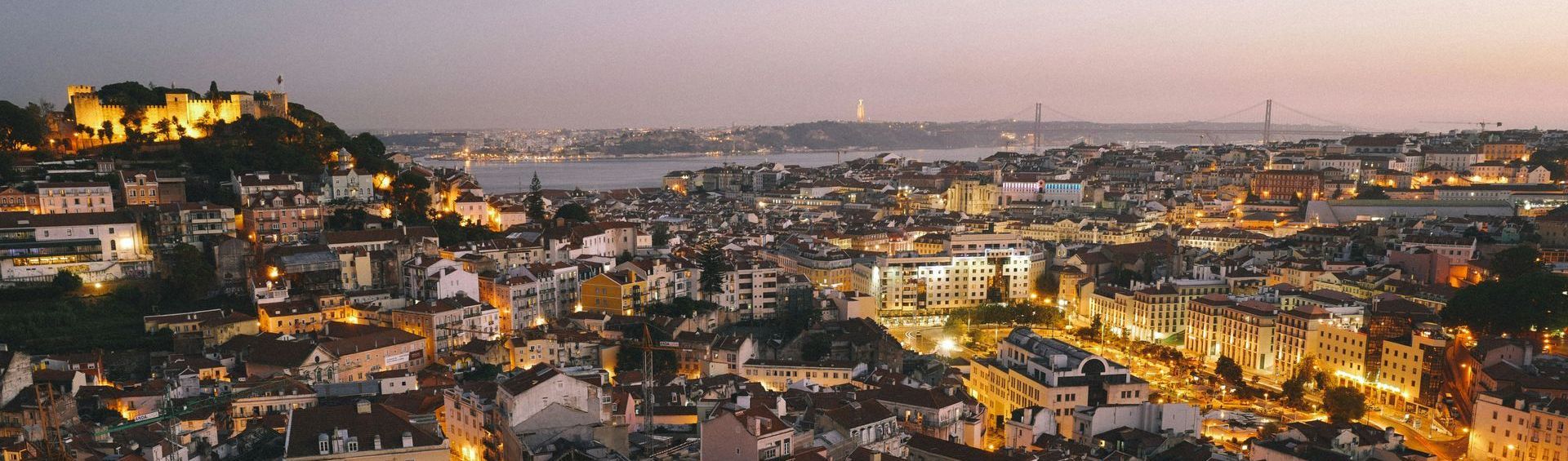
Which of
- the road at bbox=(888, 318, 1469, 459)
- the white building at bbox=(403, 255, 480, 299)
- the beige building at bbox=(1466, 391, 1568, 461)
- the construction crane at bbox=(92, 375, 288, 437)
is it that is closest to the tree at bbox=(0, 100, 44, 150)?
the white building at bbox=(403, 255, 480, 299)

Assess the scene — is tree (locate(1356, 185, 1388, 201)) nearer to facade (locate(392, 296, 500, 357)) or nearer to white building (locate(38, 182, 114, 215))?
facade (locate(392, 296, 500, 357))

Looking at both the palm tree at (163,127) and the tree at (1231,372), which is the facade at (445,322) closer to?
the palm tree at (163,127)

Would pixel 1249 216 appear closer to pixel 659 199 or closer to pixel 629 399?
pixel 659 199

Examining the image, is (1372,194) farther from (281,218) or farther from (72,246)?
(72,246)

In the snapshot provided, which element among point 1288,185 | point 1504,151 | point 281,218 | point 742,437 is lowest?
point 742,437

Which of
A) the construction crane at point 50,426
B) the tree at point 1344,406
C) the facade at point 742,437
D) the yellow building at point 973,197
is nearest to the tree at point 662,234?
the yellow building at point 973,197

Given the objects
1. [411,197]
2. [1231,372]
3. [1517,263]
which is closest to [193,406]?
[411,197]
